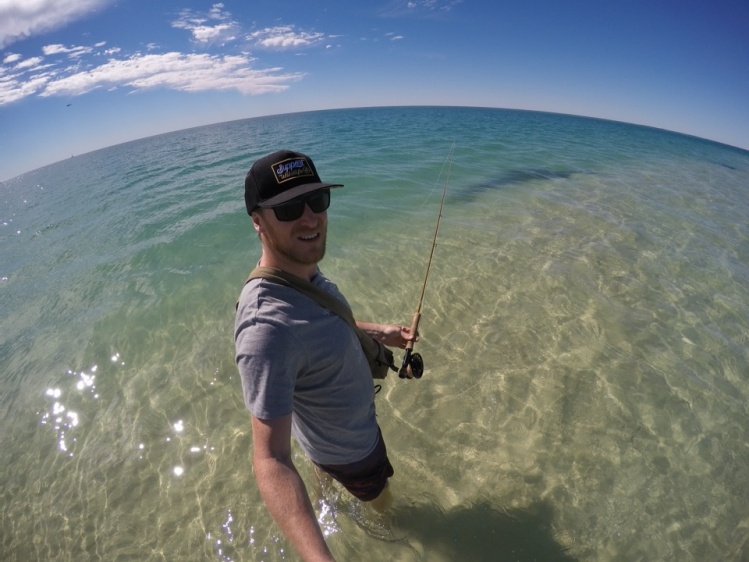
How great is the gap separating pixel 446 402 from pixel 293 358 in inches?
144

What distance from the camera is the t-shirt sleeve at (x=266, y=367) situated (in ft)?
5.11

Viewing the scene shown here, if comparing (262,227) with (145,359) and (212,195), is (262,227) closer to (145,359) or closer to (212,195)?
(145,359)

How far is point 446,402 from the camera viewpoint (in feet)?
15.8

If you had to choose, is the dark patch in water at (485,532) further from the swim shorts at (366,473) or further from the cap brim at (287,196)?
the cap brim at (287,196)

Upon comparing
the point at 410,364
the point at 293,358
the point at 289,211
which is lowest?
the point at 410,364

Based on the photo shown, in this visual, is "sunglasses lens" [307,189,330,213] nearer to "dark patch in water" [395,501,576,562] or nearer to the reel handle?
the reel handle

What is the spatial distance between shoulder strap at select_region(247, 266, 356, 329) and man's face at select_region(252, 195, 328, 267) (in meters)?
0.10

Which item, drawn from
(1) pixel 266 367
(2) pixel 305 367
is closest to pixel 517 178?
(2) pixel 305 367

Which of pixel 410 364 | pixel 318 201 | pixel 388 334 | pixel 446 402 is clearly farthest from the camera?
pixel 446 402

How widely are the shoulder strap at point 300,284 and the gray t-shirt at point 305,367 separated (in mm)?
22

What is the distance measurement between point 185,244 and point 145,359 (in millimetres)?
5357

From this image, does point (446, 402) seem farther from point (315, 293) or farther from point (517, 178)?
point (517, 178)

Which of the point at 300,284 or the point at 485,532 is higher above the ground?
the point at 300,284

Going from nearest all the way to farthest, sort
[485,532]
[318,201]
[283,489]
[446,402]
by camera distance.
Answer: [283,489]
[318,201]
[485,532]
[446,402]
